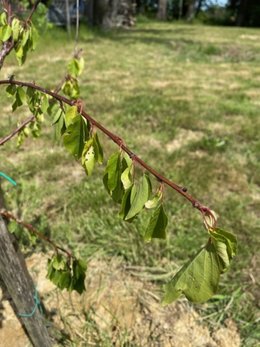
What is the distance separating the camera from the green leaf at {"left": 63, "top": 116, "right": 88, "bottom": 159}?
0.84m

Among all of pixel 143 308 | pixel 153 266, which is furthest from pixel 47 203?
pixel 143 308

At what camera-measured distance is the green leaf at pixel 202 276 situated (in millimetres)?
745

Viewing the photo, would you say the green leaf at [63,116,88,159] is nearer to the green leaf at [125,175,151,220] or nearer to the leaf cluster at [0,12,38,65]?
the green leaf at [125,175,151,220]

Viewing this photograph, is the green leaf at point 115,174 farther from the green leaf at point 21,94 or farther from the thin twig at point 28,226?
the thin twig at point 28,226

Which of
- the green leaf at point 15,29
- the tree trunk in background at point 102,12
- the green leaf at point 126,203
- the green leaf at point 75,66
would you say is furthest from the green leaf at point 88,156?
the tree trunk in background at point 102,12

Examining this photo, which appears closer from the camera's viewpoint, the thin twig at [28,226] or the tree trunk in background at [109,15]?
the thin twig at [28,226]

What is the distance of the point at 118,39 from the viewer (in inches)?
504

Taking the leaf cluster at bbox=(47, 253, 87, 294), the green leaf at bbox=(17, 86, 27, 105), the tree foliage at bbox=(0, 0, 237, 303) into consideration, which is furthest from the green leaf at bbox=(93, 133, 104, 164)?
the leaf cluster at bbox=(47, 253, 87, 294)

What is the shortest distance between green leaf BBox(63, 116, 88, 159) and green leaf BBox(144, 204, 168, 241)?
8.5 inches

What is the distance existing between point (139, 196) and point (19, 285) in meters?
0.91

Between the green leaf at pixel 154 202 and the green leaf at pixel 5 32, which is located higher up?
the green leaf at pixel 5 32

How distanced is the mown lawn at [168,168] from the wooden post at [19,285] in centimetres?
81

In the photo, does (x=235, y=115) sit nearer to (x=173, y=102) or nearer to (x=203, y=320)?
(x=173, y=102)

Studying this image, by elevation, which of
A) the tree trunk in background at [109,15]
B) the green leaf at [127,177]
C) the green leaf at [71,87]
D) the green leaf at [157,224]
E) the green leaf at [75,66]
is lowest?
the green leaf at [157,224]
